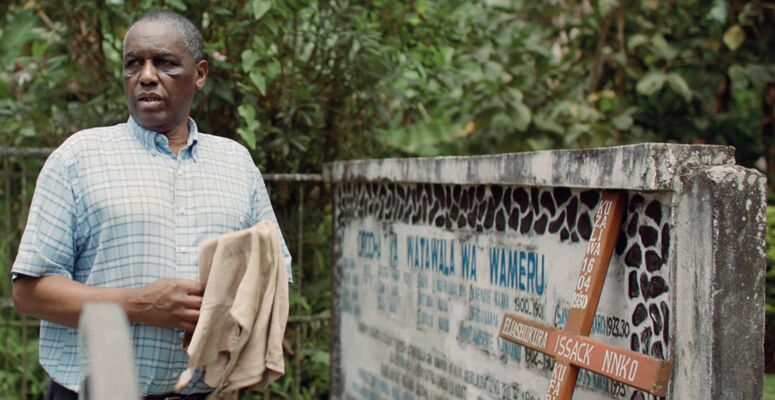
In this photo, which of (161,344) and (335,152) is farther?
(335,152)

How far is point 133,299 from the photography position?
7.55ft

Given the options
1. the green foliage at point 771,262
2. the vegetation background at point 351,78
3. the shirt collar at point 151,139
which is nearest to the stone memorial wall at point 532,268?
the vegetation background at point 351,78

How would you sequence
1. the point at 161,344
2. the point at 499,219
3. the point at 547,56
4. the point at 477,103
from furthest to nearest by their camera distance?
the point at 547,56 < the point at 477,103 < the point at 499,219 < the point at 161,344

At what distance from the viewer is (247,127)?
15.6 feet

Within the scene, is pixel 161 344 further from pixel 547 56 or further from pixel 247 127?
pixel 547 56

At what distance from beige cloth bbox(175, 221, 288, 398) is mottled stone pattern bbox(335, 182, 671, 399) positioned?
3.26ft

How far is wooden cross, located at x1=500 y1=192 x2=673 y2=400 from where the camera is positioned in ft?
8.23

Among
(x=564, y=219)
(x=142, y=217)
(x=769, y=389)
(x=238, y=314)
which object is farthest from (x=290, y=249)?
(x=238, y=314)

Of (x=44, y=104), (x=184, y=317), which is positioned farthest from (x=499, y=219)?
(x=44, y=104)

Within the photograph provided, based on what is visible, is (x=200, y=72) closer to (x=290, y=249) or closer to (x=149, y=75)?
(x=149, y=75)

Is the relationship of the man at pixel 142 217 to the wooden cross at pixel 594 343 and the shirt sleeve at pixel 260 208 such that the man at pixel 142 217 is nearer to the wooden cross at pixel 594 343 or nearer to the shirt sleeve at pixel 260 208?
the shirt sleeve at pixel 260 208

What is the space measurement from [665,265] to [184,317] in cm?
121

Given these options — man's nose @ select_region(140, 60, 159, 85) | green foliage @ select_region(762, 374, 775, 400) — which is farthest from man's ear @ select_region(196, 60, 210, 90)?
green foliage @ select_region(762, 374, 775, 400)

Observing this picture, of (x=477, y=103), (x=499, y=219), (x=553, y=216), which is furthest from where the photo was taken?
(x=477, y=103)
